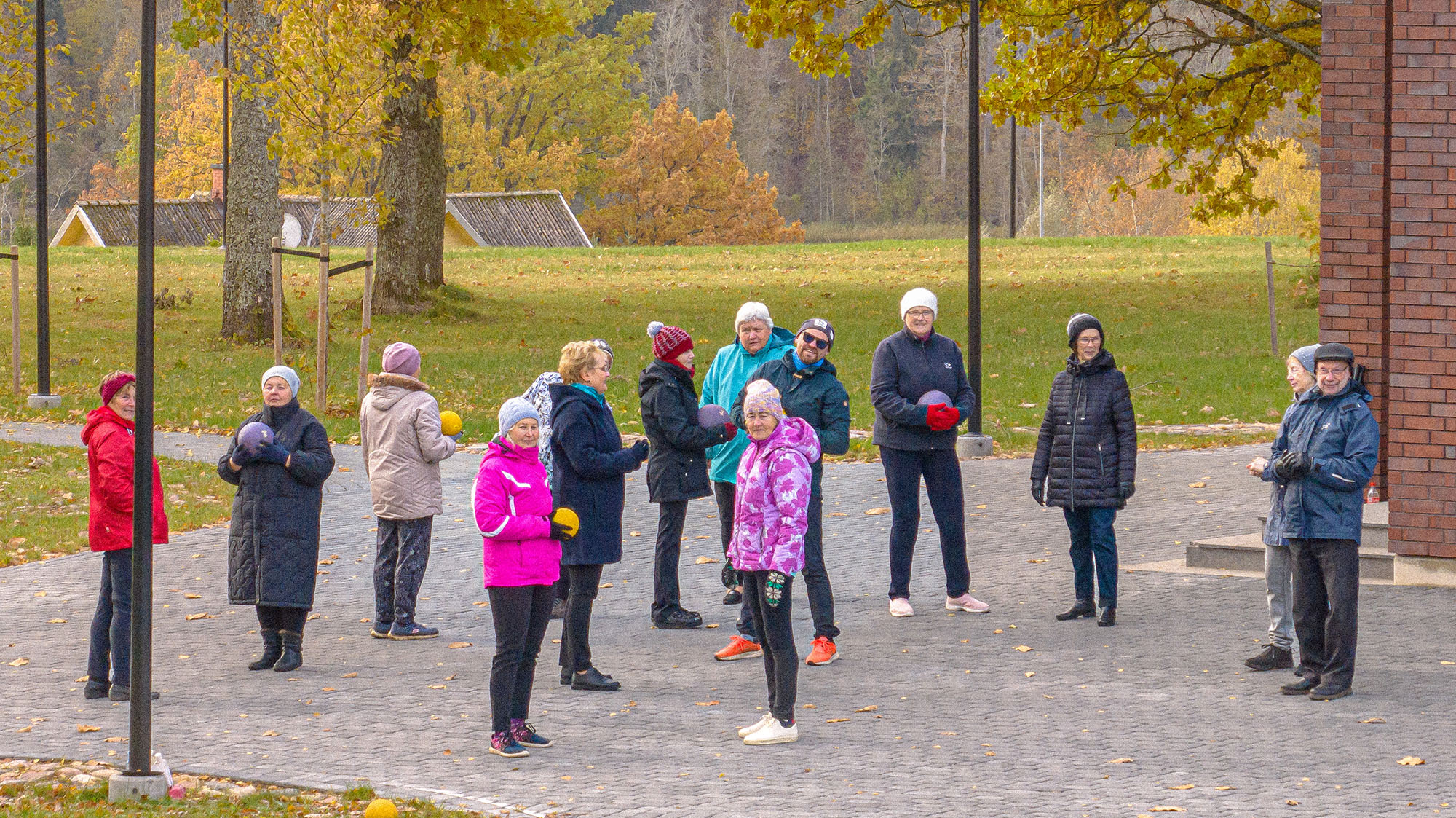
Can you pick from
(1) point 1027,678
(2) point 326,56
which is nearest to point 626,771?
(1) point 1027,678

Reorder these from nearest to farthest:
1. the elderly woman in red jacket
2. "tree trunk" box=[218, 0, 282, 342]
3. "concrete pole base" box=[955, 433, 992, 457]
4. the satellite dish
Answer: the elderly woman in red jacket < "concrete pole base" box=[955, 433, 992, 457] < "tree trunk" box=[218, 0, 282, 342] < the satellite dish

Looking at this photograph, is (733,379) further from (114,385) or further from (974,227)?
(974,227)

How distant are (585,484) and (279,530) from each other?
163cm

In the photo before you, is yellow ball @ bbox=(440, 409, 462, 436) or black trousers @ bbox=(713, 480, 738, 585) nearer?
yellow ball @ bbox=(440, 409, 462, 436)

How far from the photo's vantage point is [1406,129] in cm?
1023

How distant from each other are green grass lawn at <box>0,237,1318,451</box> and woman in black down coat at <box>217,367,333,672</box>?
8.38 meters

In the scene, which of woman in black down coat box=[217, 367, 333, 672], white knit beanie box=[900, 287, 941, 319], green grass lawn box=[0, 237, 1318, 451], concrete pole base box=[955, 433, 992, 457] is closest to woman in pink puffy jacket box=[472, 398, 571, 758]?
woman in black down coat box=[217, 367, 333, 672]

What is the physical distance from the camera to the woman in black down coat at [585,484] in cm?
802

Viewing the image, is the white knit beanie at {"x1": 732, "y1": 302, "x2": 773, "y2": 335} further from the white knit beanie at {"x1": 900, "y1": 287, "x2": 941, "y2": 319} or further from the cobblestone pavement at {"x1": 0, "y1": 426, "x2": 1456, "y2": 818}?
the cobblestone pavement at {"x1": 0, "y1": 426, "x2": 1456, "y2": 818}

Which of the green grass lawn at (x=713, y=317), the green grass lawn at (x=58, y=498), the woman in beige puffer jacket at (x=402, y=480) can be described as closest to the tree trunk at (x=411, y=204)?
the green grass lawn at (x=713, y=317)

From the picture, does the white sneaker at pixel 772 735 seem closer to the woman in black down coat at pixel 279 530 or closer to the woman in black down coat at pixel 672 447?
the woman in black down coat at pixel 672 447

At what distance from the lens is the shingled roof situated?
58219 mm

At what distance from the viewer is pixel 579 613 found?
26.3 ft

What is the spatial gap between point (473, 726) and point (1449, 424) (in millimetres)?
5970
